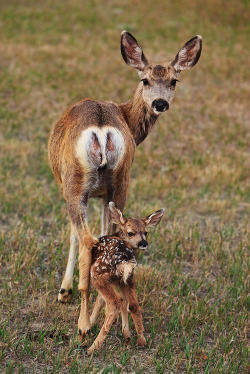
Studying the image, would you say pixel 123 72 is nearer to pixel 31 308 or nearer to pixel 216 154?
pixel 216 154

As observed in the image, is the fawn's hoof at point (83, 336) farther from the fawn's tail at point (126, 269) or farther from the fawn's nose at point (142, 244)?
the fawn's nose at point (142, 244)

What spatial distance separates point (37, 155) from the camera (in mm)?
12406

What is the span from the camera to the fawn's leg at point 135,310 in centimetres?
537

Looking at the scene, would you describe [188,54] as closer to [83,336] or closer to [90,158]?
[90,158]

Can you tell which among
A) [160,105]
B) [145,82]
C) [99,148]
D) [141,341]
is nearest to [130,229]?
[99,148]

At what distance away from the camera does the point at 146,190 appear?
35.8ft

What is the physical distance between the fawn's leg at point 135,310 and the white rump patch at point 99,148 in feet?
3.80

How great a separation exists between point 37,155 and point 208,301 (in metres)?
6.76

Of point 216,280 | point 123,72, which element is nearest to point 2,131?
point 123,72

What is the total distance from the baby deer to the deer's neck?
1550 mm

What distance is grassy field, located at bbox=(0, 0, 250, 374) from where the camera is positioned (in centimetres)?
552

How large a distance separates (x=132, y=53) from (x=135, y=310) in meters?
3.09

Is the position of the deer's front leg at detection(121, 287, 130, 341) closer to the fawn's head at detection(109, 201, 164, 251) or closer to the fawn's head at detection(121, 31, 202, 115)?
the fawn's head at detection(109, 201, 164, 251)

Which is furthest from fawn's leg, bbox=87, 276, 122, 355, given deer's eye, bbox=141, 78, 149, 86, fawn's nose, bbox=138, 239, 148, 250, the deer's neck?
deer's eye, bbox=141, 78, 149, 86
